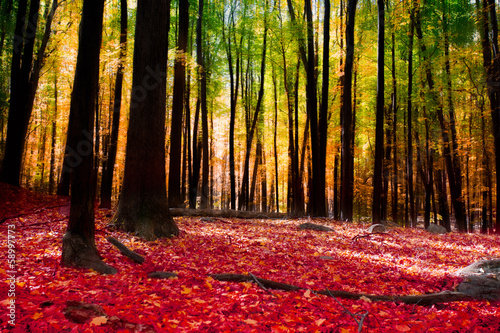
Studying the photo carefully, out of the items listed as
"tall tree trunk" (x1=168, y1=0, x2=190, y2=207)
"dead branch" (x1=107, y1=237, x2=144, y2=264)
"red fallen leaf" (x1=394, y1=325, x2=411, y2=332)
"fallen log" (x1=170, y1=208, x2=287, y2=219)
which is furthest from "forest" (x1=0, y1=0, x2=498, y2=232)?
"red fallen leaf" (x1=394, y1=325, x2=411, y2=332)

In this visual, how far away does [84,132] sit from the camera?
3.88m

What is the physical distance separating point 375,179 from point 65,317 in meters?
10.4

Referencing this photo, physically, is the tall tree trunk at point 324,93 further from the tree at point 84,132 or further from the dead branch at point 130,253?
the tree at point 84,132

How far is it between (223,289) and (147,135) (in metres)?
4.06

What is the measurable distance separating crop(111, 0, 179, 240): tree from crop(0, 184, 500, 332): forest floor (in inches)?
23.8

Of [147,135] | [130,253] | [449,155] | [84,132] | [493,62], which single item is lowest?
[130,253]

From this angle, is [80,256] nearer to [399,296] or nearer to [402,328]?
[402,328]

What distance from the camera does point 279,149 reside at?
24.0 m

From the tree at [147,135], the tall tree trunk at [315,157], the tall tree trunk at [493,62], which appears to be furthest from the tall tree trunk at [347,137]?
the tree at [147,135]

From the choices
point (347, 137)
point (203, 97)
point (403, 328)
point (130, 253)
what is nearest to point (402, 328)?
point (403, 328)

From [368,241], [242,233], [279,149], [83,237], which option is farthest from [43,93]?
[368,241]

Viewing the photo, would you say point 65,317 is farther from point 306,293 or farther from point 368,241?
point 368,241

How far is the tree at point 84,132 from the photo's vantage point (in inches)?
155

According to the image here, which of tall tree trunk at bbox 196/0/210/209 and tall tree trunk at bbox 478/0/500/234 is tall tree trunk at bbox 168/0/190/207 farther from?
tall tree trunk at bbox 478/0/500/234
